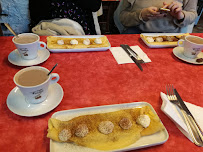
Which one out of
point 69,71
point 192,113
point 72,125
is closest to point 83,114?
point 72,125

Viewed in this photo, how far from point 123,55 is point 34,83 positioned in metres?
0.57

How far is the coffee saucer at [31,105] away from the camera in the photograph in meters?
0.62

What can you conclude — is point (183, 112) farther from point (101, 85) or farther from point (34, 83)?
point (34, 83)

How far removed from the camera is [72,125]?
1.91 feet

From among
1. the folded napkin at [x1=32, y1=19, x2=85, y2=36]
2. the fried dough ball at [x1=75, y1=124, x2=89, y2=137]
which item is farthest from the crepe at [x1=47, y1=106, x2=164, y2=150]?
the folded napkin at [x1=32, y1=19, x2=85, y2=36]

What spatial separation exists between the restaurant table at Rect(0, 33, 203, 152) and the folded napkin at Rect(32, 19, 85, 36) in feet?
0.60

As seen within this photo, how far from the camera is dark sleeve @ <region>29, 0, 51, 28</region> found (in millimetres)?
1410

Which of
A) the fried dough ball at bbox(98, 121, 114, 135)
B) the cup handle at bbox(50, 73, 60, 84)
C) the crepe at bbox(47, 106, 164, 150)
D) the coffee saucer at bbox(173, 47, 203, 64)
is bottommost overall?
the coffee saucer at bbox(173, 47, 203, 64)

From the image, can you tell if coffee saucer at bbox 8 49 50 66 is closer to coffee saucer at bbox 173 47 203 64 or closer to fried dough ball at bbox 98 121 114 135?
fried dough ball at bbox 98 121 114 135

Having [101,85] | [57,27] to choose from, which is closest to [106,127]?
[101,85]

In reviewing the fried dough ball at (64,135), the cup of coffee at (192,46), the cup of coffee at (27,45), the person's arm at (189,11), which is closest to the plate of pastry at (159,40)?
the cup of coffee at (192,46)

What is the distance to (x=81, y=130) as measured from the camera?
55 cm

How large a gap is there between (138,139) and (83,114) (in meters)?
0.22

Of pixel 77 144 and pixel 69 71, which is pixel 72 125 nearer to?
pixel 77 144
